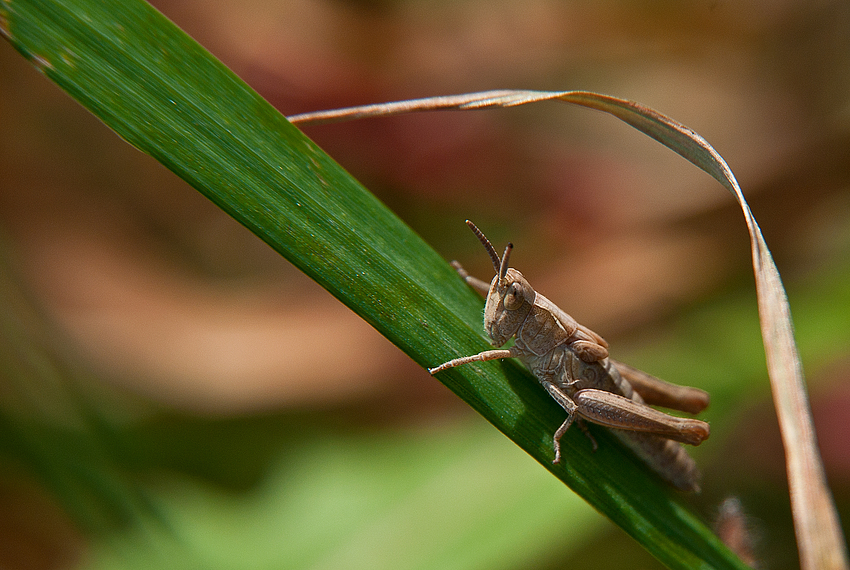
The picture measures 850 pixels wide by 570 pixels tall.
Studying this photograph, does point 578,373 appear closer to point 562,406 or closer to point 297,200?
point 562,406

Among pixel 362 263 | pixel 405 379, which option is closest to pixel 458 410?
pixel 405 379

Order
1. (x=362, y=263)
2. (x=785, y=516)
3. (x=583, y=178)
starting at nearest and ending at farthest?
(x=362, y=263), (x=785, y=516), (x=583, y=178)

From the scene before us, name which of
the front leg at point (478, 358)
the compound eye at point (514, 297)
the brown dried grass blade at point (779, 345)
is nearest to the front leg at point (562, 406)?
the front leg at point (478, 358)

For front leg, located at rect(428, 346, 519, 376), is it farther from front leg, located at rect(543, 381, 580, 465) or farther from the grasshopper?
front leg, located at rect(543, 381, 580, 465)

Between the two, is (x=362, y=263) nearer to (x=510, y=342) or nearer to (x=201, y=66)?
(x=201, y=66)

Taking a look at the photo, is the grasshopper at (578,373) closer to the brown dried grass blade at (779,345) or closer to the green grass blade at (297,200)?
the green grass blade at (297,200)

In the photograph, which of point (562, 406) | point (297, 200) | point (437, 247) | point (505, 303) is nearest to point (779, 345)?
point (562, 406)
